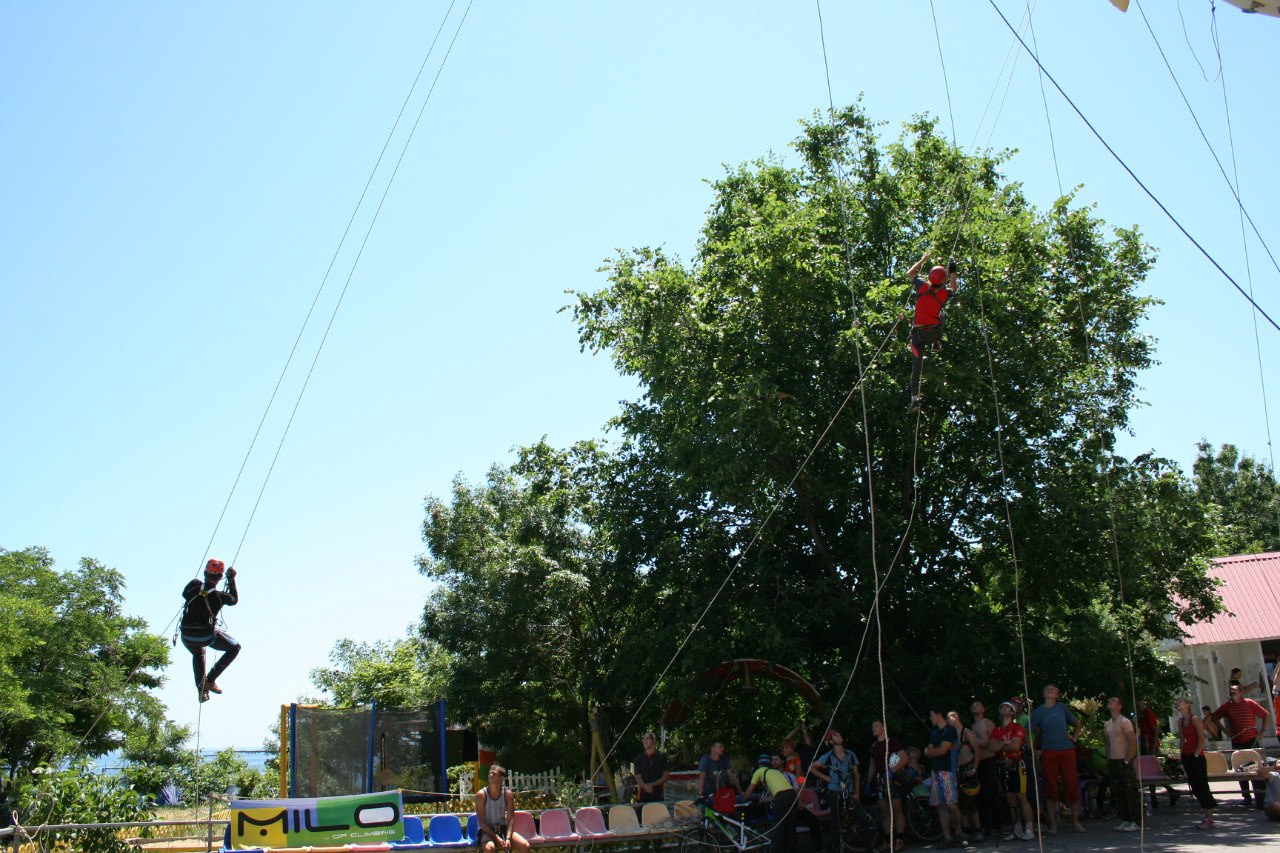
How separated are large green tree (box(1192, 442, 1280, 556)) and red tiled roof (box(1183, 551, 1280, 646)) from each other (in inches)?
526

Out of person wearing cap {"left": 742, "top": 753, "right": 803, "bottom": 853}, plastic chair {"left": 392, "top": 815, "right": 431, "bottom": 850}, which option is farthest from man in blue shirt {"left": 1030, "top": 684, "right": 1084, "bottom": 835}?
plastic chair {"left": 392, "top": 815, "right": 431, "bottom": 850}

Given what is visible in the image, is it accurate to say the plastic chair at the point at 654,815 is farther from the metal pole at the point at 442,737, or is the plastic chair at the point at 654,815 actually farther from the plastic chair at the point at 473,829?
the metal pole at the point at 442,737

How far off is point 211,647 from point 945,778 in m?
7.17

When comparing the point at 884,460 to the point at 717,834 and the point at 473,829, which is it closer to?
the point at 717,834

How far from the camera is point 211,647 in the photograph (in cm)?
1015

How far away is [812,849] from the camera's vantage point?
10.5m

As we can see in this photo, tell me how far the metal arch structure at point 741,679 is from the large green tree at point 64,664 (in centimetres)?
1927

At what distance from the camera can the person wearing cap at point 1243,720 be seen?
1177 centimetres

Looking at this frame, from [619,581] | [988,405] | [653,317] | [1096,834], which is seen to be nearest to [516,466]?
[619,581]

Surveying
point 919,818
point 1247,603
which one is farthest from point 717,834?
point 1247,603

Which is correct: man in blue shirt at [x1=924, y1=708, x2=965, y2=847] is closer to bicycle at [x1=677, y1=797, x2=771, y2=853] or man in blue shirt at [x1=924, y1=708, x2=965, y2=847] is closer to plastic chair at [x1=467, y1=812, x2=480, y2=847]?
bicycle at [x1=677, y1=797, x2=771, y2=853]

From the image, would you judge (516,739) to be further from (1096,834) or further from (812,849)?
(1096,834)

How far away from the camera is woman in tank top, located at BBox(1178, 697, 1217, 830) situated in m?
10.3

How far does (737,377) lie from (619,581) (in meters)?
4.48
